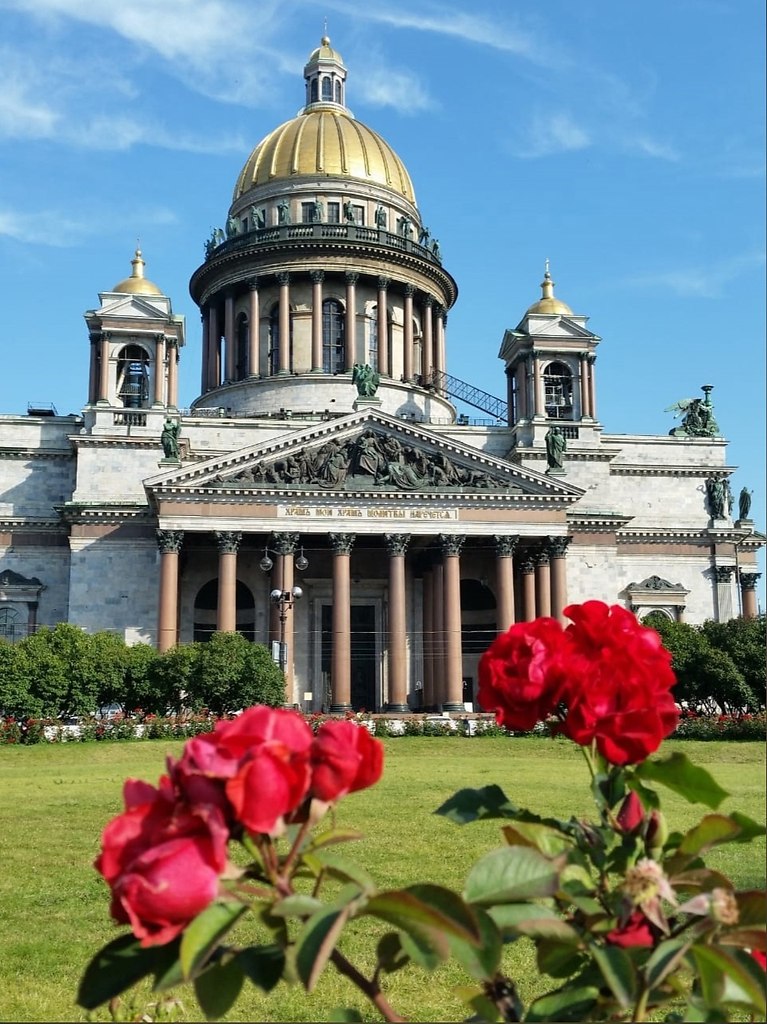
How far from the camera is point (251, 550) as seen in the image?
177ft

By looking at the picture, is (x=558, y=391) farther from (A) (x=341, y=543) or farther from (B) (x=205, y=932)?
(B) (x=205, y=932)

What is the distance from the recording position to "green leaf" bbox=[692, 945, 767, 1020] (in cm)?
262

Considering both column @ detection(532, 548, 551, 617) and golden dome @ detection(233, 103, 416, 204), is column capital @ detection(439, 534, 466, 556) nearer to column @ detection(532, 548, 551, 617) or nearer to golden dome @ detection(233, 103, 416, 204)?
column @ detection(532, 548, 551, 617)

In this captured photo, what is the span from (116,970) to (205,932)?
0.34 m

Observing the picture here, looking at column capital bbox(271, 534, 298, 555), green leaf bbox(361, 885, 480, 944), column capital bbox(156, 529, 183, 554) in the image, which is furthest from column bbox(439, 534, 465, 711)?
green leaf bbox(361, 885, 480, 944)

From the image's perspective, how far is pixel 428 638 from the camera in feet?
179

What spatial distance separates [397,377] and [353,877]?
68.6m

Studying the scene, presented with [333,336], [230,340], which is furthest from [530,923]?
[230,340]

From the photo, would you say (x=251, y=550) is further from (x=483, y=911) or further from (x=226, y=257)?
(x=483, y=911)

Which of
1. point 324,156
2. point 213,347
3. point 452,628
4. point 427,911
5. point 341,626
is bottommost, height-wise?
point 427,911

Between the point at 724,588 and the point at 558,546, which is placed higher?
the point at 558,546

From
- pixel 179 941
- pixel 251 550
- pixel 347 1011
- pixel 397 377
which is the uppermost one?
pixel 397 377

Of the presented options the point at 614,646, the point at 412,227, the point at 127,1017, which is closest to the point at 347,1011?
the point at 614,646

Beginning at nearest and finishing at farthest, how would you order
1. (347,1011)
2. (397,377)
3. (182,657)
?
1. (347,1011)
2. (182,657)
3. (397,377)
